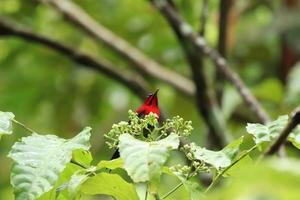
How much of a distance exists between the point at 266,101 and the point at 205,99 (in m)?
0.94

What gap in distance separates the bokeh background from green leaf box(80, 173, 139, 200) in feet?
7.88

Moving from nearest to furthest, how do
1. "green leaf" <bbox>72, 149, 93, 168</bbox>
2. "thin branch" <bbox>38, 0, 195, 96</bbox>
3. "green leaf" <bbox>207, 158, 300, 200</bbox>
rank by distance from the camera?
1. "green leaf" <bbox>207, 158, 300, 200</bbox>
2. "green leaf" <bbox>72, 149, 93, 168</bbox>
3. "thin branch" <bbox>38, 0, 195, 96</bbox>

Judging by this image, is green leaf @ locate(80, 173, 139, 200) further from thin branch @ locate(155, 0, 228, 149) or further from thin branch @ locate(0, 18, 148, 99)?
thin branch @ locate(0, 18, 148, 99)

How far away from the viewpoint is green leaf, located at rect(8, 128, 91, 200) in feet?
3.94

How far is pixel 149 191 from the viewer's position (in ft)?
4.13

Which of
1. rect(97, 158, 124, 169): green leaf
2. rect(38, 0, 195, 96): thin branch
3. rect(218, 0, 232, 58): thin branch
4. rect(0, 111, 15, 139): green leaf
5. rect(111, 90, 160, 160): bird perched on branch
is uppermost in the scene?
rect(38, 0, 195, 96): thin branch

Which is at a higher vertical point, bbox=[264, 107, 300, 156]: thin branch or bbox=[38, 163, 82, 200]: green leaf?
bbox=[38, 163, 82, 200]: green leaf

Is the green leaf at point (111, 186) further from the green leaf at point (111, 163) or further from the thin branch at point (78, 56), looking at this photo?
the thin branch at point (78, 56)

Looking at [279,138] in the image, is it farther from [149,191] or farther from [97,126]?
[97,126]

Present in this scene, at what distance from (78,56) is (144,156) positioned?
94.2 inches

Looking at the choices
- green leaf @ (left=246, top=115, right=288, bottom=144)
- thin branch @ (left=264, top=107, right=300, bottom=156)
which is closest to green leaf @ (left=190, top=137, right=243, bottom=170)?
green leaf @ (left=246, top=115, right=288, bottom=144)

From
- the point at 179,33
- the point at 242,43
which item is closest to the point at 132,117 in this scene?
the point at 179,33

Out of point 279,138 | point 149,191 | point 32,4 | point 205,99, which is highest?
point 32,4

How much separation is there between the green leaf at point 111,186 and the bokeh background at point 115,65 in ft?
7.88
